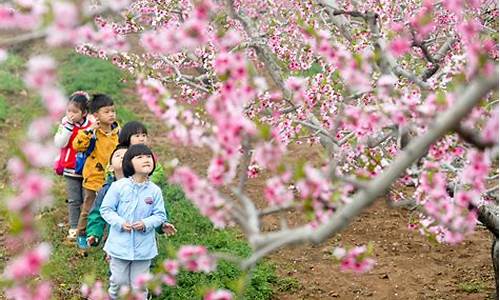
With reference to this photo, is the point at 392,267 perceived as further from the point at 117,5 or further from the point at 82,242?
the point at 117,5

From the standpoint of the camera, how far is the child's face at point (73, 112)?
6.29 metres

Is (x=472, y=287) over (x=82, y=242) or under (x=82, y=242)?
under

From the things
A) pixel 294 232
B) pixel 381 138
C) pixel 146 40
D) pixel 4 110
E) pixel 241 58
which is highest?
pixel 4 110

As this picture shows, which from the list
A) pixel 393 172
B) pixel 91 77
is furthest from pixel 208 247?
pixel 91 77

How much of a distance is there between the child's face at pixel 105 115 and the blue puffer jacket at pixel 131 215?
4.12 feet

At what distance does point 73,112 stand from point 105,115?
11.8 inches

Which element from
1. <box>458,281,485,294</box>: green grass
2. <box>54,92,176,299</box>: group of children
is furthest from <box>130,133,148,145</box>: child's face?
<box>458,281,485,294</box>: green grass

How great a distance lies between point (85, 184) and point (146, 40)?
12.5 ft

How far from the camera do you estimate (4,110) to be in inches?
492

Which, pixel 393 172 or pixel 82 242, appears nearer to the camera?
pixel 393 172

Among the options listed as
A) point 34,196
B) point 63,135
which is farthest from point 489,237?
point 34,196

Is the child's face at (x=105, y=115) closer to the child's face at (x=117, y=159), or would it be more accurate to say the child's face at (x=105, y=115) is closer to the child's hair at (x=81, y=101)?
the child's hair at (x=81, y=101)

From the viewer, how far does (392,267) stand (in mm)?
7082

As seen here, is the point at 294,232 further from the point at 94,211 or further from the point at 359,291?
the point at 359,291
